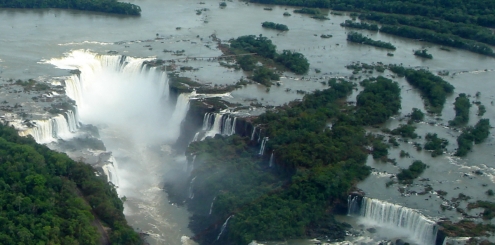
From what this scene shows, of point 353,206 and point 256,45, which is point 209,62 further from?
point 353,206

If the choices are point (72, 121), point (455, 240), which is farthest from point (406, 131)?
point (72, 121)

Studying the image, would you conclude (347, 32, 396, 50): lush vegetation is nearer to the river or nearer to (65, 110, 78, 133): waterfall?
the river

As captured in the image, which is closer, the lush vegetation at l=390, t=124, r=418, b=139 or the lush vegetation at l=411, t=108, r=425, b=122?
the lush vegetation at l=390, t=124, r=418, b=139

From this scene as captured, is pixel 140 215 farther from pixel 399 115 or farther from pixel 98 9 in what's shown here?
pixel 98 9

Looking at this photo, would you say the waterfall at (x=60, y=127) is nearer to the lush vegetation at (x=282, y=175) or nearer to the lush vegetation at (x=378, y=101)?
the lush vegetation at (x=282, y=175)

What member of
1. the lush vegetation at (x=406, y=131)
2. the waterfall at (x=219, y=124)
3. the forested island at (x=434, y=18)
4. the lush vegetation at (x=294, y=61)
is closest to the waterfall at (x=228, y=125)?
the waterfall at (x=219, y=124)

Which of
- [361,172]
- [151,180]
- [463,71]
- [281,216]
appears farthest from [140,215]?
[463,71]

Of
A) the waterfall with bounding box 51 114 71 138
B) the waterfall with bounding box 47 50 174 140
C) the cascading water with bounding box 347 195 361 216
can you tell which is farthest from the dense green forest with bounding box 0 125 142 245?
the cascading water with bounding box 347 195 361 216
